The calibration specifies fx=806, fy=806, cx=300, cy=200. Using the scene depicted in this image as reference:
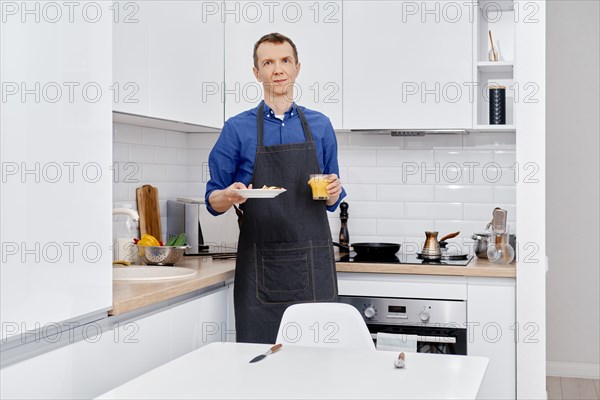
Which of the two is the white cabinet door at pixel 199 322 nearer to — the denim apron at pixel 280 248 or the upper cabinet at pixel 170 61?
the denim apron at pixel 280 248

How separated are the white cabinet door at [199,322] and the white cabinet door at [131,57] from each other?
2.65 feet

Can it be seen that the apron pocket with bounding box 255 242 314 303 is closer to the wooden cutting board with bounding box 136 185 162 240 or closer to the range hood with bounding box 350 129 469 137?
the wooden cutting board with bounding box 136 185 162 240

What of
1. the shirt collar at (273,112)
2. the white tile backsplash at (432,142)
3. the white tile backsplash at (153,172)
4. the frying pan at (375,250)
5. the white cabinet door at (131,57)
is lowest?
the frying pan at (375,250)

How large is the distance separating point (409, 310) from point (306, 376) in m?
1.77

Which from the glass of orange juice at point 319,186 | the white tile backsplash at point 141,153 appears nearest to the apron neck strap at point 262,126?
the glass of orange juice at point 319,186

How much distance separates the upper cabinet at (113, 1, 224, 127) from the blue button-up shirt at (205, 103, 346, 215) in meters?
0.30

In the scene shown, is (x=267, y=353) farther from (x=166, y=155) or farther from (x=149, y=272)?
(x=166, y=155)

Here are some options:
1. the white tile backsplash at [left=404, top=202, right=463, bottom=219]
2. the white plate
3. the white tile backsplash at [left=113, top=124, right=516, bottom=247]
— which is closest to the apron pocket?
the white plate

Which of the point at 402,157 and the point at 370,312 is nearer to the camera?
the point at 370,312

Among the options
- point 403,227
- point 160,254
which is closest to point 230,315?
point 160,254

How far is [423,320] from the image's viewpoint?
3691 millimetres

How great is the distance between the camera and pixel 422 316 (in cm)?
369

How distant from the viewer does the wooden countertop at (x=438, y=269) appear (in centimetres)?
360

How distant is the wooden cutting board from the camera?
13.1 feet
